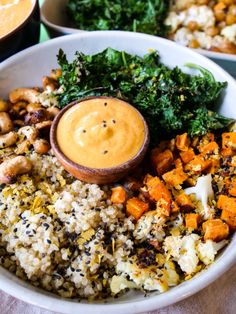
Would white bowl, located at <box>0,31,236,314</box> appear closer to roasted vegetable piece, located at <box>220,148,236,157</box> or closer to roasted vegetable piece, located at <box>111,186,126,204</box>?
roasted vegetable piece, located at <box>220,148,236,157</box>

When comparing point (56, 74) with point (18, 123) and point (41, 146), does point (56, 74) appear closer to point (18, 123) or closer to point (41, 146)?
point (18, 123)

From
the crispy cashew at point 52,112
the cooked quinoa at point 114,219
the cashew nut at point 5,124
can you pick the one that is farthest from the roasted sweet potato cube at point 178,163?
the cashew nut at point 5,124

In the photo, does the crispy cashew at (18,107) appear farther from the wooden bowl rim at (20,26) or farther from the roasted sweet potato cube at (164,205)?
the roasted sweet potato cube at (164,205)

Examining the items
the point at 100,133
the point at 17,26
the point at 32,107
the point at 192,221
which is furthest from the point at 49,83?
the point at 192,221

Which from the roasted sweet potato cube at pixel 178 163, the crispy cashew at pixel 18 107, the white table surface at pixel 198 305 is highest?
the roasted sweet potato cube at pixel 178 163

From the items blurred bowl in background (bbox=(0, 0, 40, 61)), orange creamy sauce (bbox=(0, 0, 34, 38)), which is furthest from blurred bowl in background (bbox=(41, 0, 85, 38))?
orange creamy sauce (bbox=(0, 0, 34, 38))

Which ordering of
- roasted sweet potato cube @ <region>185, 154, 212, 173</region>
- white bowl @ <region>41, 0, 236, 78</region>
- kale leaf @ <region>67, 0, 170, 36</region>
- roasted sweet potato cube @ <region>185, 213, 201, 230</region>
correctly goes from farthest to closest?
1. kale leaf @ <region>67, 0, 170, 36</region>
2. white bowl @ <region>41, 0, 236, 78</region>
3. roasted sweet potato cube @ <region>185, 154, 212, 173</region>
4. roasted sweet potato cube @ <region>185, 213, 201, 230</region>
